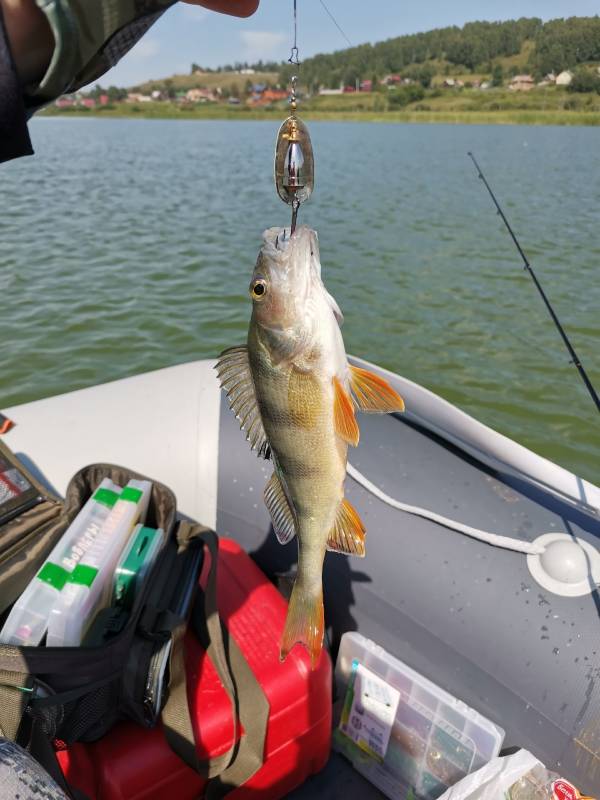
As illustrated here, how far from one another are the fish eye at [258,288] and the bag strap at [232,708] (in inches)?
44.7

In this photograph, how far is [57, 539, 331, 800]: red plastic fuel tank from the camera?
5.97ft

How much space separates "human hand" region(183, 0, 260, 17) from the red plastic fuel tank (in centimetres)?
192

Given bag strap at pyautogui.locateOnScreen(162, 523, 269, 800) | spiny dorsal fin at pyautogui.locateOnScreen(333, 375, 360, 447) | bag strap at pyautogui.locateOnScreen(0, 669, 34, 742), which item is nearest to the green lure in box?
bag strap at pyautogui.locateOnScreen(162, 523, 269, 800)

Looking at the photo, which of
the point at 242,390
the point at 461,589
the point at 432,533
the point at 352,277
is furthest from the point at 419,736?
the point at 352,277

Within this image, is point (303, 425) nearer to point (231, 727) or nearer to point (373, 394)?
point (373, 394)

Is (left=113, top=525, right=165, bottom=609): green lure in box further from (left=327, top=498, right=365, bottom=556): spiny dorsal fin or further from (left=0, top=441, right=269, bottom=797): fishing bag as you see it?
(left=327, top=498, right=365, bottom=556): spiny dorsal fin

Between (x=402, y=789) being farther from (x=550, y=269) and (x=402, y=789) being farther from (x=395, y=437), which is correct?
(x=550, y=269)

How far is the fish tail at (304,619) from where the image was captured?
1562mm

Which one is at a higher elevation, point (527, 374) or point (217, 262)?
point (217, 262)

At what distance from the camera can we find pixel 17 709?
1.51 metres

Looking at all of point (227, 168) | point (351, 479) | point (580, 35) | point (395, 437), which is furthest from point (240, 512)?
point (227, 168)

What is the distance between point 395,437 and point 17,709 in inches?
68.2

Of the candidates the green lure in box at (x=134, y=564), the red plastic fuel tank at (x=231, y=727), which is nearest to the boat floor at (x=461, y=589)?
the red plastic fuel tank at (x=231, y=727)

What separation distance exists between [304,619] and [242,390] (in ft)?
2.10
